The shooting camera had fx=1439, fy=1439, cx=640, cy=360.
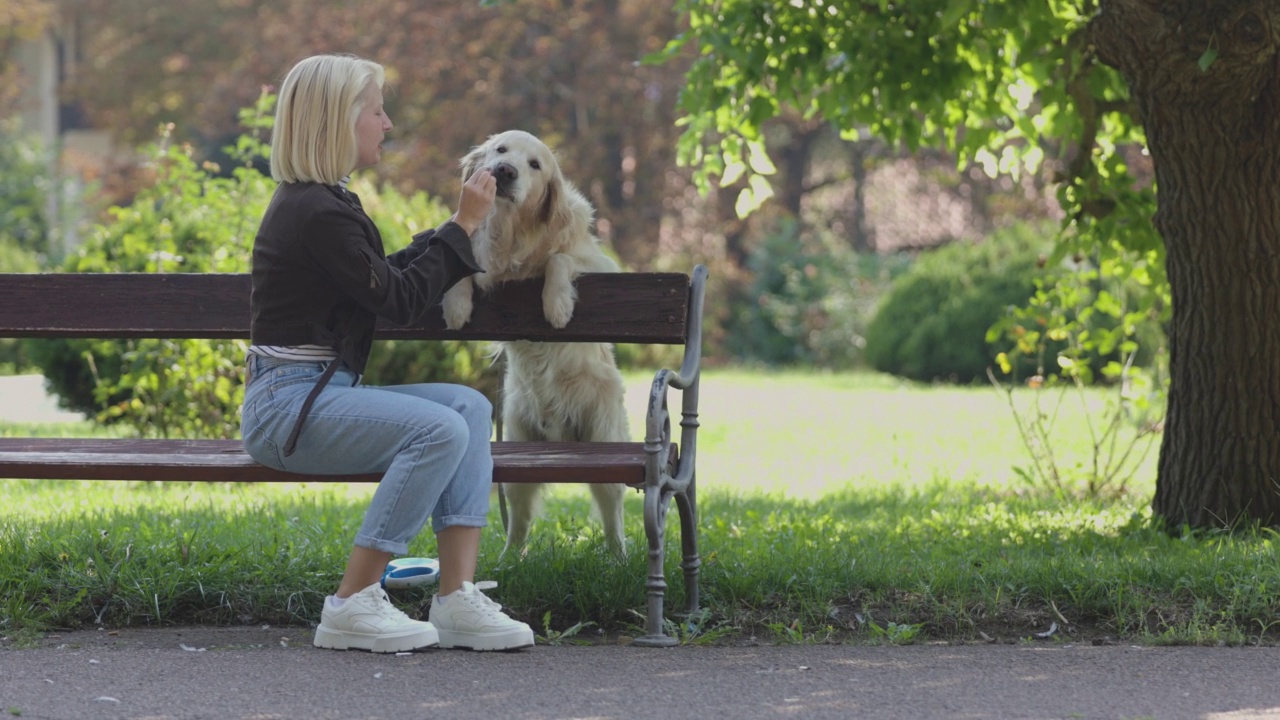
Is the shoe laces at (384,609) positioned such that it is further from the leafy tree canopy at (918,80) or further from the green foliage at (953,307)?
the green foliage at (953,307)

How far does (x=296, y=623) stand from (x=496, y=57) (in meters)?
14.9

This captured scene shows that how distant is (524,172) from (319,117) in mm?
725

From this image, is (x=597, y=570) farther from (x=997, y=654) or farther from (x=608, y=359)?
(x=997, y=654)

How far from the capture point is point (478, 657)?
12.0 ft

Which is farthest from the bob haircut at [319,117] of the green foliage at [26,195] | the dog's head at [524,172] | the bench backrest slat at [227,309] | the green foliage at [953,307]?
the green foliage at [26,195]

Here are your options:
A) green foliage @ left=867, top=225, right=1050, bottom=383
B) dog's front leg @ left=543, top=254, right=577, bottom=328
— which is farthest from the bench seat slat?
green foliage @ left=867, top=225, right=1050, bottom=383

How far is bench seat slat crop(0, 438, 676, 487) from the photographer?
3676mm

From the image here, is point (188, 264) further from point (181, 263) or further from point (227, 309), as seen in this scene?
point (227, 309)

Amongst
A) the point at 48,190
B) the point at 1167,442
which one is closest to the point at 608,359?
the point at 1167,442

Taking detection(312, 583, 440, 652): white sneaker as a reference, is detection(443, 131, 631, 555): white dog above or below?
above

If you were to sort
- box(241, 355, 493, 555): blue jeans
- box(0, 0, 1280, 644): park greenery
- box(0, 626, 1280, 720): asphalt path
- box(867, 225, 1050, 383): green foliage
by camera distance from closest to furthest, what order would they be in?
1. box(0, 626, 1280, 720): asphalt path
2. box(241, 355, 493, 555): blue jeans
3. box(0, 0, 1280, 644): park greenery
4. box(867, 225, 1050, 383): green foliage

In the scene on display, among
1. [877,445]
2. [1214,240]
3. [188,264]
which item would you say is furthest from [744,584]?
[877,445]

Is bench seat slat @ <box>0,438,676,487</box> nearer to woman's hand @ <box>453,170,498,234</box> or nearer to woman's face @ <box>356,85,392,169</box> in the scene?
woman's hand @ <box>453,170,498,234</box>

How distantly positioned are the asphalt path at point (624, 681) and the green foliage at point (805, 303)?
41.9ft
